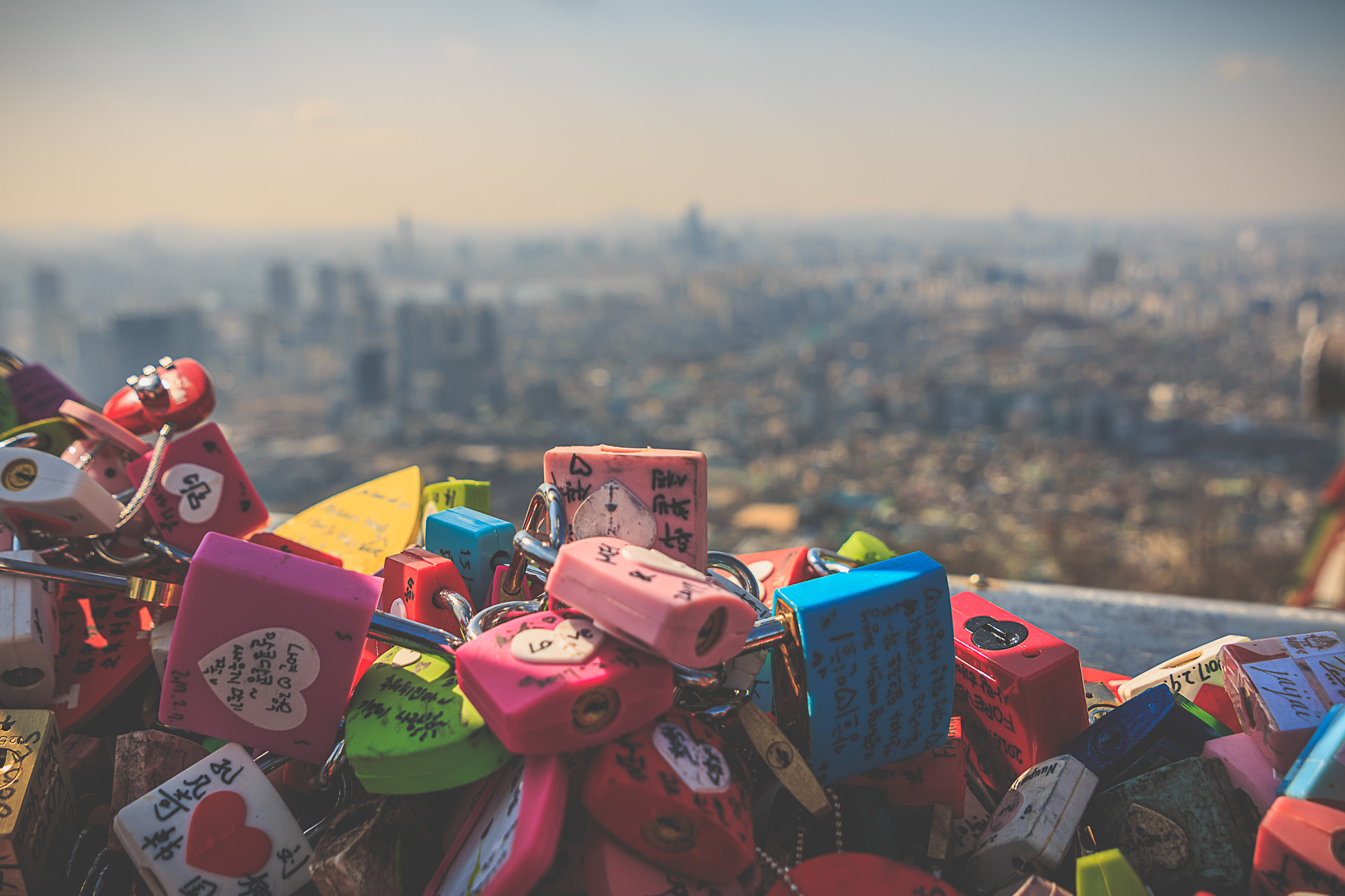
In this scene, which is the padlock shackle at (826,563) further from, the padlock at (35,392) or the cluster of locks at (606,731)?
the padlock at (35,392)

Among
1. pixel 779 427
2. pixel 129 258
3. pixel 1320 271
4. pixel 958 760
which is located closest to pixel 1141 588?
pixel 958 760

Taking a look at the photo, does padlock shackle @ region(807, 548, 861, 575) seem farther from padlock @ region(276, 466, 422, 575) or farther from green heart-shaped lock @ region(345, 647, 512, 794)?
padlock @ region(276, 466, 422, 575)

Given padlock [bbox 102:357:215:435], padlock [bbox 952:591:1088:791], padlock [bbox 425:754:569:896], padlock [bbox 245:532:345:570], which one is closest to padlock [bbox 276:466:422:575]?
padlock [bbox 245:532:345:570]

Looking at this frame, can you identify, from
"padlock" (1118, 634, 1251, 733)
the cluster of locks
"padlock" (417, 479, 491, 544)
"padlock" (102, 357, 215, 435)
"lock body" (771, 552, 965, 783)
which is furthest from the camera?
"padlock" (417, 479, 491, 544)

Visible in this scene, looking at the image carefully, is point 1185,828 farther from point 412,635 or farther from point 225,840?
point 225,840

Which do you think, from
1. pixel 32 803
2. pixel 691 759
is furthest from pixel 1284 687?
pixel 32 803
